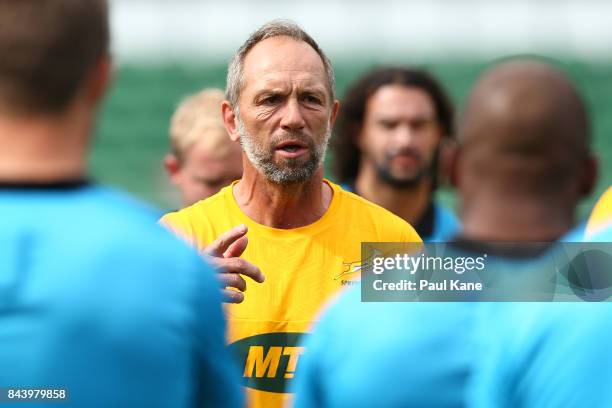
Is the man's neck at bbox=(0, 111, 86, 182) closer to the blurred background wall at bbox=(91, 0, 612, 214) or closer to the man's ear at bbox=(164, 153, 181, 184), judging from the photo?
the man's ear at bbox=(164, 153, 181, 184)

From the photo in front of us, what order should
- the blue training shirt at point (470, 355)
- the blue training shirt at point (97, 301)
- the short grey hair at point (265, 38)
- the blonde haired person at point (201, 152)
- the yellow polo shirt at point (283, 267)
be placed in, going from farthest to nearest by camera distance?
the blonde haired person at point (201, 152) < the short grey hair at point (265, 38) < the yellow polo shirt at point (283, 267) < the blue training shirt at point (470, 355) < the blue training shirt at point (97, 301)

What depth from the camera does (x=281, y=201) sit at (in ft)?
14.6

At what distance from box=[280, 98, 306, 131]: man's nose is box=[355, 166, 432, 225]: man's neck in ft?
7.88

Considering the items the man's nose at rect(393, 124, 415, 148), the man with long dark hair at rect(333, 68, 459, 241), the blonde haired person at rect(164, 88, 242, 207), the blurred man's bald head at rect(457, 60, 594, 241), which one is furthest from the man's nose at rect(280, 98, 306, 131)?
the man's nose at rect(393, 124, 415, 148)

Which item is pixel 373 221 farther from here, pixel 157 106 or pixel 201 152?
pixel 157 106

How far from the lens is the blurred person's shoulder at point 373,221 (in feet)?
14.5

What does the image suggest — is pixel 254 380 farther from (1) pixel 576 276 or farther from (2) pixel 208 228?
(1) pixel 576 276

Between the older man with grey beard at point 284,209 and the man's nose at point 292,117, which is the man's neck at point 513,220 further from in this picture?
the man's nose at point 292,117

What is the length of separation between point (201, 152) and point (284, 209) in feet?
4.56

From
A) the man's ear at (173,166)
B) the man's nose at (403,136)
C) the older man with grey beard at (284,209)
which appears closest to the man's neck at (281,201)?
the older man with grey beard at (284,209)

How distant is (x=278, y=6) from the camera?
22484mm

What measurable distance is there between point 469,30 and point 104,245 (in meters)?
20.1

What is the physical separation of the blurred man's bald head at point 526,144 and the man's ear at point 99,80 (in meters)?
0.75

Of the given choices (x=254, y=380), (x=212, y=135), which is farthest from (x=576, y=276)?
(x=212, y=135)
